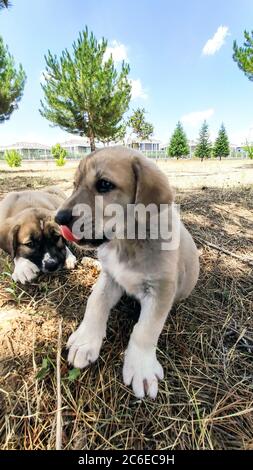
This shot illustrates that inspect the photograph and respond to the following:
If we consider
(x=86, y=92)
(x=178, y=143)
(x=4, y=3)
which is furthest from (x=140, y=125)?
(x=4, y=3)

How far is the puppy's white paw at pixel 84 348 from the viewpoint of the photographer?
1.80m

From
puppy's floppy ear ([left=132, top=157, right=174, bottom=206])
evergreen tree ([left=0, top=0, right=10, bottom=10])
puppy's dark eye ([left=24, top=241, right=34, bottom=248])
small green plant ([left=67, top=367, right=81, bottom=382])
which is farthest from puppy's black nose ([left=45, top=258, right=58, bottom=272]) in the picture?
evergreen tree ([left=0, top=0, right=10, bottom=10])

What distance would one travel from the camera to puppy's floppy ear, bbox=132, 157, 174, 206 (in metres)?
1.83

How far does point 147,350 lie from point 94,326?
37cm

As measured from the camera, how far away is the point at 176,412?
65.0 inches

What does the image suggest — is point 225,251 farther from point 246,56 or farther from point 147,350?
point 246,56

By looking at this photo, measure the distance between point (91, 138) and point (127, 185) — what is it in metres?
27.4

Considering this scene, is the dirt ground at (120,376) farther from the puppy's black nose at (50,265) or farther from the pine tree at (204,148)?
the pine tree at (204,148)

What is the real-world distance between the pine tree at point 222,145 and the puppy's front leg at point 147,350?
203 feet

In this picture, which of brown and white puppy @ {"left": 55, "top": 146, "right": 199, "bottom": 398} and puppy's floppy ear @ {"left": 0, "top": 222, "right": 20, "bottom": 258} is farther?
puppy's floppy ear @ {"left": 0, "top": 222, "right": 20, "bottom": 258}

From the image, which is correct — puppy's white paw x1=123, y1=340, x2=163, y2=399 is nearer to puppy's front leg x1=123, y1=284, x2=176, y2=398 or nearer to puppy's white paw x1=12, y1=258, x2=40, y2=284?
puppy's front leg x1=123, y1=284, x2=176, y2=398

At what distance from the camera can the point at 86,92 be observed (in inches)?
950

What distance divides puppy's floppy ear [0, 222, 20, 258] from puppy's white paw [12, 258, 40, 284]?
210 mm

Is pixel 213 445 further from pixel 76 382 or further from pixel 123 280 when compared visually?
pixel 123 280
